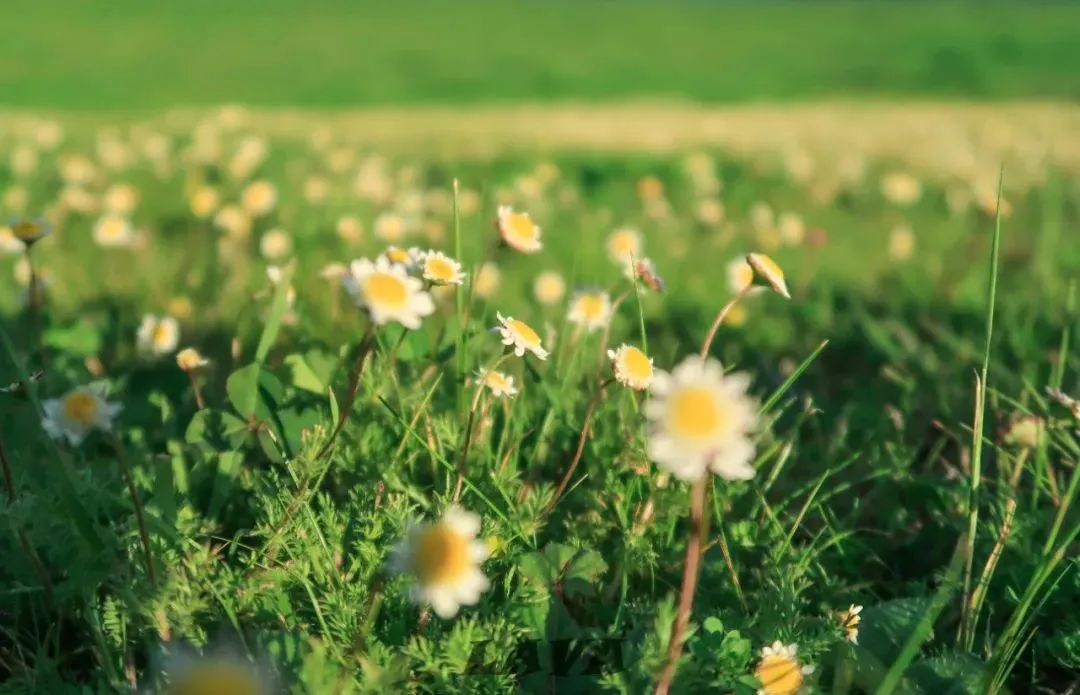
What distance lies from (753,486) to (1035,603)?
1.42 ft

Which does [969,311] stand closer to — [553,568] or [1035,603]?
[1035,603]

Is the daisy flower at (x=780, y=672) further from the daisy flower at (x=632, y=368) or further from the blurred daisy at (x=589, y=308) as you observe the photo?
the blurred daisy at (x=589, y=308)

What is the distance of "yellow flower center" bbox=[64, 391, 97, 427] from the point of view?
1116 millimetres

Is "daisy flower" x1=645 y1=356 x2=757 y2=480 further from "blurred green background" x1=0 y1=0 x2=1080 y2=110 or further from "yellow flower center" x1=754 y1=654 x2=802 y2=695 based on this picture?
"blurred green background" x1=0 y1=0 x2=1080 y2=110

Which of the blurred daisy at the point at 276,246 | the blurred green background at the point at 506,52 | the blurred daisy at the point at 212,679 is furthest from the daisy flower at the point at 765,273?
the blurred green background at the point at 506,52

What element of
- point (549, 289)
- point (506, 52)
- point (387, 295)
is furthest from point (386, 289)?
point (506, 52)

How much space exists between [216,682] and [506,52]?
29.2 metres

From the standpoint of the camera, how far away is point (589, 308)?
6.13 feet

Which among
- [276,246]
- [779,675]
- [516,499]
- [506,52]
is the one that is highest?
[506,52]

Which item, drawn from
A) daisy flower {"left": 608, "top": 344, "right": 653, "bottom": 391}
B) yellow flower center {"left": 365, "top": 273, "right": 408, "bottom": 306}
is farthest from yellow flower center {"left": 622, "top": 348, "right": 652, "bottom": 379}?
yellow flower center {"left": 365, "top": 273, "right": 408, "bottom": 306}

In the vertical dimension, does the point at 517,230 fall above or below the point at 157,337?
below

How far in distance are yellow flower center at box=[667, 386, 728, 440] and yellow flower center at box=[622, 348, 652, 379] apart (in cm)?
45

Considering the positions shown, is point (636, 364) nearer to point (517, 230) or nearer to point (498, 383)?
point (498, 383)

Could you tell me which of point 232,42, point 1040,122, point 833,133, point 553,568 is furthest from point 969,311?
point 232,42
